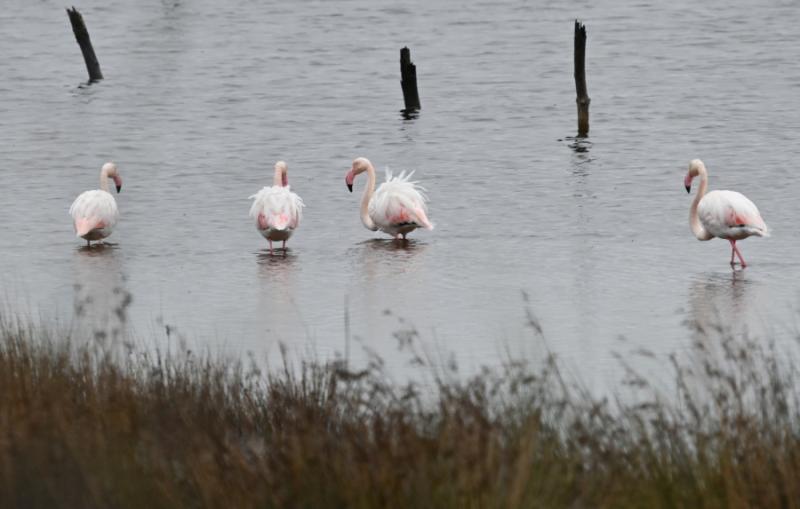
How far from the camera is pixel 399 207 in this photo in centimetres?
1997

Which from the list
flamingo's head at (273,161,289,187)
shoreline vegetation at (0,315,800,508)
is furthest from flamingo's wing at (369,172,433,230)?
shoreline vegetation at (0,315,800,508)

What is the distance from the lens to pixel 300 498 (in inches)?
A: 254

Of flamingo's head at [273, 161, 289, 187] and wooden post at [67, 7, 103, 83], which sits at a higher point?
wooden post at [67, 7, 103, 83]

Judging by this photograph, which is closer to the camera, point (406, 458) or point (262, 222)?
point (406, 458)

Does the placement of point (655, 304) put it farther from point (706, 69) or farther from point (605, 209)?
point (706, 69)

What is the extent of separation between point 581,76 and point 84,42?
17230mm

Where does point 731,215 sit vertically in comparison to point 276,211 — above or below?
below

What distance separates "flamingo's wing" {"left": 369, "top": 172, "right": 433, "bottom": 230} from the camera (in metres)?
20.0

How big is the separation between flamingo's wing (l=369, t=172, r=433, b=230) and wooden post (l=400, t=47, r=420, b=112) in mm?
16787

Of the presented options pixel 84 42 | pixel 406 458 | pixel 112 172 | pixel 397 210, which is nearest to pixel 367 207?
pixel 397 210

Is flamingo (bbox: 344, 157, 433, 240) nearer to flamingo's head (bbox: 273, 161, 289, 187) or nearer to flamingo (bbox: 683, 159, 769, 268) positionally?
flamingo's head (bbox: 273, 161, 289, 187)

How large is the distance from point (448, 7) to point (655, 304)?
54087 mm

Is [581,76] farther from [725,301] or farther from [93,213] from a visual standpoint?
[725,301]

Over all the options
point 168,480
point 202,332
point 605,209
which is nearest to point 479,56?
point 605,209
